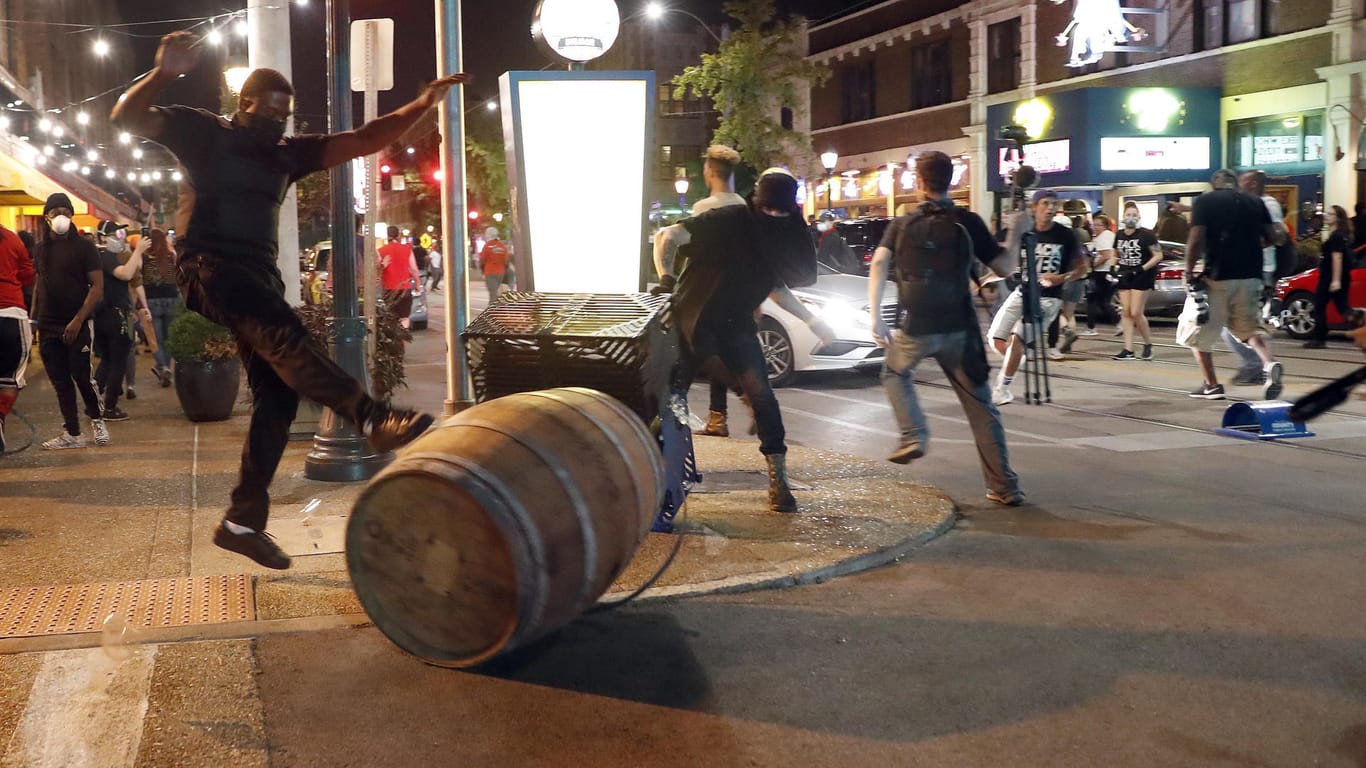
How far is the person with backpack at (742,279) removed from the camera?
273 inches

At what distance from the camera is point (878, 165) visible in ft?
135

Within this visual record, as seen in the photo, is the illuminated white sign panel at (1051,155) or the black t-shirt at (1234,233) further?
the illuminated white sign panel at (1051,155)

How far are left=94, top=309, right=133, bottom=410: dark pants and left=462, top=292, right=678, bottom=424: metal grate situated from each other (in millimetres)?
6588

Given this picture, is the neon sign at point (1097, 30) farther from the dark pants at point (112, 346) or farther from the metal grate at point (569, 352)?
the metal grate at point (569, 352)

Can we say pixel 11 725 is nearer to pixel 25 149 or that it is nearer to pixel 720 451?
pixel 720 451

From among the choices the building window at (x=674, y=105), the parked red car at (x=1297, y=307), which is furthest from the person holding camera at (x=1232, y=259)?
the building window at (x=674, y=105)

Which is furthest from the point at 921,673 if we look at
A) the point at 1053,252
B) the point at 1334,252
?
the point at 1334,252

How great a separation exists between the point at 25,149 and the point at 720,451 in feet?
109

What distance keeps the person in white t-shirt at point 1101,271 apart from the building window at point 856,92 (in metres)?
21.4

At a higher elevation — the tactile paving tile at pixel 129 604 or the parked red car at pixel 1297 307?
the parked red car at pixel 1297 307

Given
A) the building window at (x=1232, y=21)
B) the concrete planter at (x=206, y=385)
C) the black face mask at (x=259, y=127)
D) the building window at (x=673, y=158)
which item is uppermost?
the building window at (x=673, y=158)

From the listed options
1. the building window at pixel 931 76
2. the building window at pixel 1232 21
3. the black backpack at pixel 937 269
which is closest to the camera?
the black backpack at pixel 937 269

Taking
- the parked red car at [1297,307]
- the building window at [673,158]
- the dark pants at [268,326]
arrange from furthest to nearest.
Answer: the building window at [673,158]
the parked red car at [1297,307]
the dark pants at [268,326]

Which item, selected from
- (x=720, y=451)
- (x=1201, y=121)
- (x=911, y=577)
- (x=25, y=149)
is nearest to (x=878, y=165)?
(x=1201, y=121)
